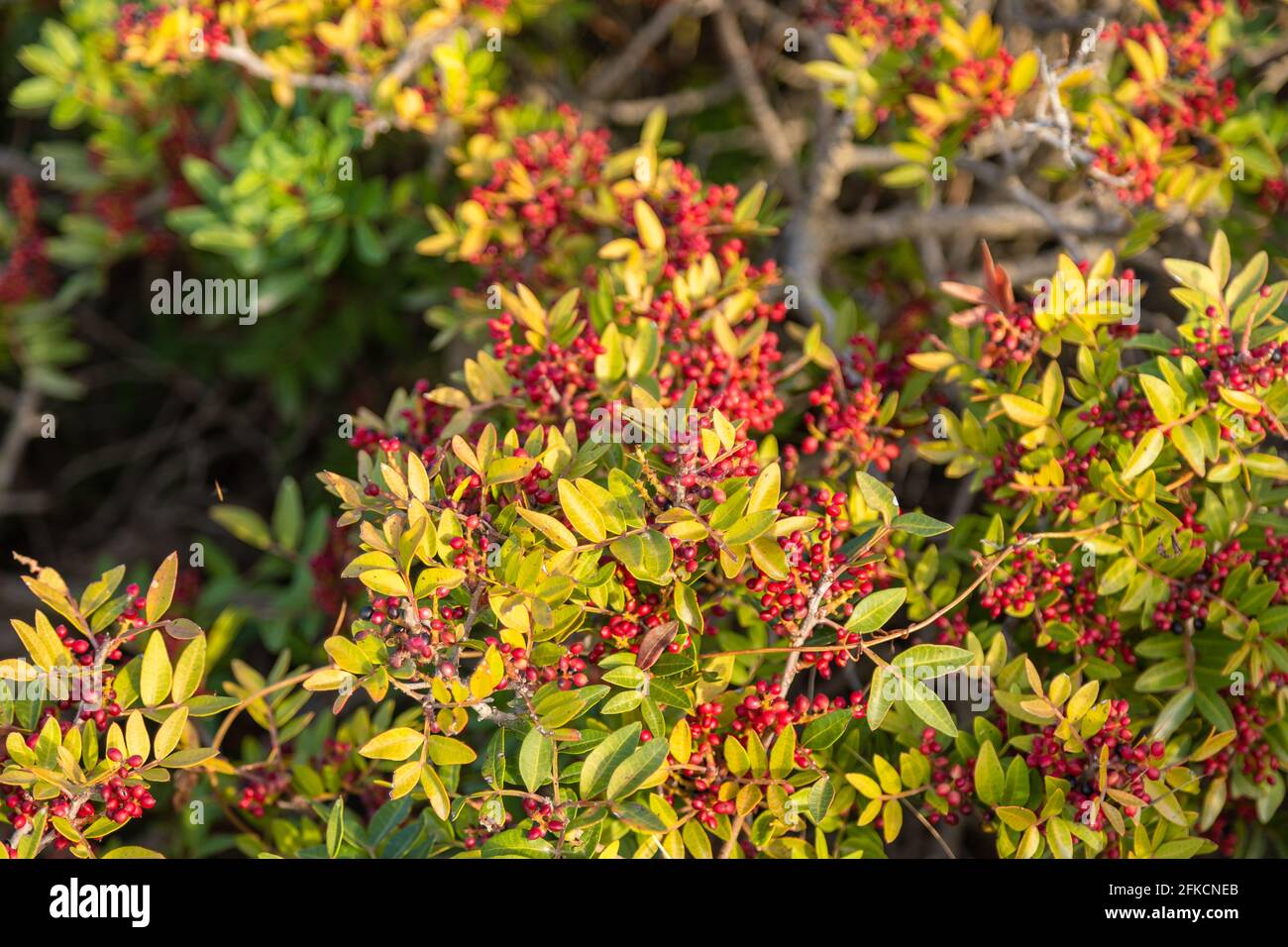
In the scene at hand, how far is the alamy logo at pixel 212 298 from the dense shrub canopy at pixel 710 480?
32 millimetres

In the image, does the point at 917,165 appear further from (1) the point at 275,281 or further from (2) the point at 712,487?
(1) the point at 275,281

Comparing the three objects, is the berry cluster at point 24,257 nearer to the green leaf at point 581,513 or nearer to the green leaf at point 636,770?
the green leaf at point 581,513

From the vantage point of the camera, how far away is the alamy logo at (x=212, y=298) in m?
3.03

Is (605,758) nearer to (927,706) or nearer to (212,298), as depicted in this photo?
(927,706)

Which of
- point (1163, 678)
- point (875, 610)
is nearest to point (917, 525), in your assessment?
point (875, 610)

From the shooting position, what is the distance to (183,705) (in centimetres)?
169

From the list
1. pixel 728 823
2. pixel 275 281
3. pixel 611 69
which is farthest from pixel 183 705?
pixel 611 69

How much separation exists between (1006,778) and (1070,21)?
6.62 feet

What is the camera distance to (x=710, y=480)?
5.28ft
